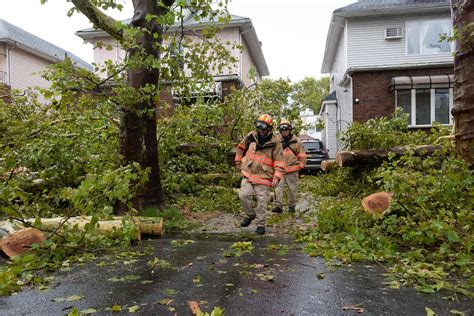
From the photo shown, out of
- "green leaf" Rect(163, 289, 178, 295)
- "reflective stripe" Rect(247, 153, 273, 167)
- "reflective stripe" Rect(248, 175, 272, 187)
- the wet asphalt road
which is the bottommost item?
the wet asphalt road

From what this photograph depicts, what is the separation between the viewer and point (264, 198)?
5.88 m

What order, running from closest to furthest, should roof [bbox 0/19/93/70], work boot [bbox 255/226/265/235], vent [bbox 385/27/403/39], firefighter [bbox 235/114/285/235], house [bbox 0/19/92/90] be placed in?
1. work boot [bbox 255/226/265/235]
2. firefighter [bbox 235/114/285/235]
3. vent [bbox 385/27/403/39]
4. roof [bbox 0/19/93/70]
5. house [bbox 0/19/92/90]

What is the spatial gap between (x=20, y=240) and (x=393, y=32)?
57.0 ft

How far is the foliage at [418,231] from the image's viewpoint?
12.0 ft

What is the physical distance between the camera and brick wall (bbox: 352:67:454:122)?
17266mm

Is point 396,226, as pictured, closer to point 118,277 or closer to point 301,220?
point 301,220

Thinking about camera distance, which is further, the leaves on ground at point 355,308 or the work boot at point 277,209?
the work boot at point 277,209

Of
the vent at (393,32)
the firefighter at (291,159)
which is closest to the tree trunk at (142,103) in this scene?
the firefighter at (291,159)

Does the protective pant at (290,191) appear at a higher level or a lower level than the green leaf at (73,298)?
higher

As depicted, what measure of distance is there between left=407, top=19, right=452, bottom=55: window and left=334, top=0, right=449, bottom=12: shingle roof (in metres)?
0.80

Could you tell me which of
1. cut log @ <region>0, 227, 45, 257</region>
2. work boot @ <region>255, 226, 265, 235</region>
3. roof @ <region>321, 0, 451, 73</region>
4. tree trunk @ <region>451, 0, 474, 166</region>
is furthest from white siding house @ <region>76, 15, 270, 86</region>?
cut log @ <region>0, 227, 45, 257</region>

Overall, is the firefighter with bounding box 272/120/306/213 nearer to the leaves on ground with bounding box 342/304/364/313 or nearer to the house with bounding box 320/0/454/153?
the leaves on ground with bounding box 342/304/364/313

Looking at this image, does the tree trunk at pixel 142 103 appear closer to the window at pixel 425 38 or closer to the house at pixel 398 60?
the house at pixel 398 60

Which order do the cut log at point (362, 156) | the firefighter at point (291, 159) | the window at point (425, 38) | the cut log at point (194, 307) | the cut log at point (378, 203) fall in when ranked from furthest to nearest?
the window at point (425, 38) → the cut log at point (362, 156) → the firefighter at point (291, 159) → the cut log at point (378, 203) → the cut log at point (194, 307)
